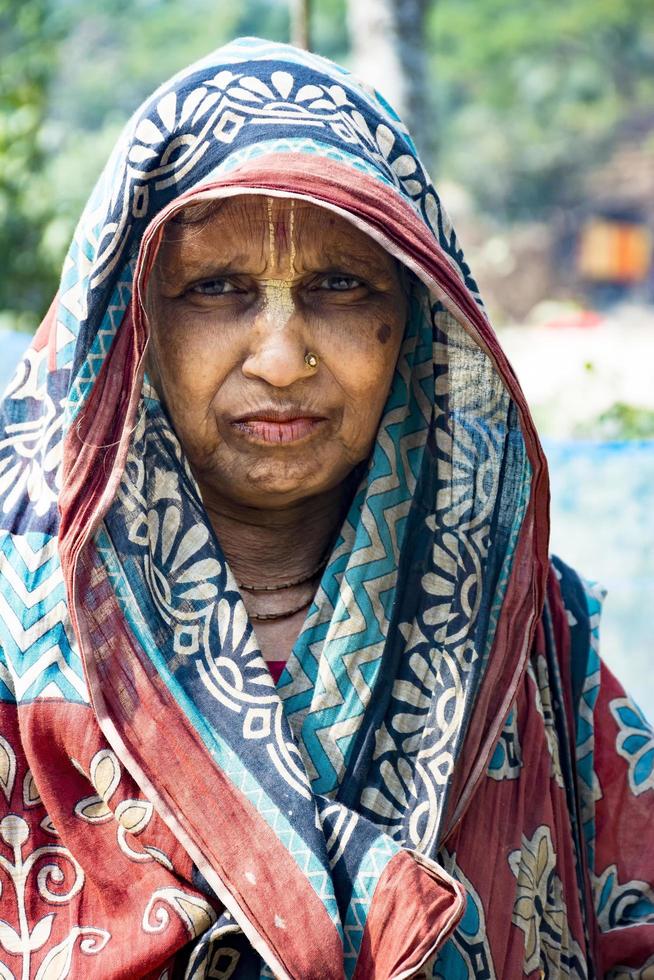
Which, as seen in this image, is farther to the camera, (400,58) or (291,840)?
(400,58)

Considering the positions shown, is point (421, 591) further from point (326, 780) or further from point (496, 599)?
point (326, 780)

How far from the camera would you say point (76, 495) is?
1.62 m

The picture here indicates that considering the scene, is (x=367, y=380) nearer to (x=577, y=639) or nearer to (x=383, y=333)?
(x=383, y=333)

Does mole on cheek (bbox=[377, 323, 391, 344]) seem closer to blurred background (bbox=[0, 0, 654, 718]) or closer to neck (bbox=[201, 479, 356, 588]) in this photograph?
neck (bbox=[201, 479, 356, 588])

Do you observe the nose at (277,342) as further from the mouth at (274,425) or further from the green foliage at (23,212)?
the green foliage at (23,212)

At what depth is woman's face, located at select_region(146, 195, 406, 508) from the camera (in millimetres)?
1705

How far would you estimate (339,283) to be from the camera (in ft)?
5.83

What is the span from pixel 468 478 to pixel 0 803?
0.79m

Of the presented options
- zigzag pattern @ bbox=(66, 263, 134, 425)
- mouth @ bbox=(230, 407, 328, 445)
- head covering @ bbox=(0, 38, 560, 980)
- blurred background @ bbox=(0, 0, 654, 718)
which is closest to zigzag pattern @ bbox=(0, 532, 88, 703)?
head covering @ bbox=(0, 38, 560, 980)

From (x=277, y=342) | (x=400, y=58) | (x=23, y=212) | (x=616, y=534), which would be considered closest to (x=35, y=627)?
(x=277, y=342)

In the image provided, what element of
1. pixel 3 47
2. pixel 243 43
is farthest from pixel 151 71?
pixel 243 43

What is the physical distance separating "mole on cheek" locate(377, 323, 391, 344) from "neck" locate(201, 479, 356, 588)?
27cm

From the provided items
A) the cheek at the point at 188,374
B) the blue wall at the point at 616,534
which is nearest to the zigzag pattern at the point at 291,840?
the cheek at the point at 188,374

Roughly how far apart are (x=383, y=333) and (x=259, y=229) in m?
0.24
